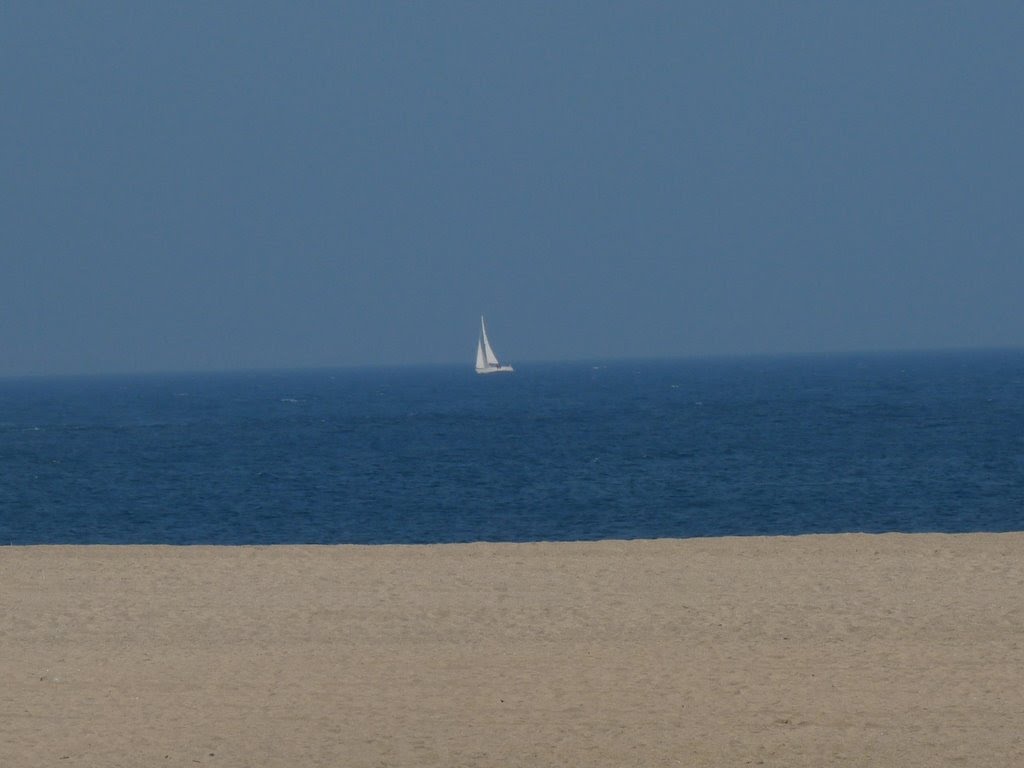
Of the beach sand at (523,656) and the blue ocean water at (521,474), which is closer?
the beach sand at (523,656)

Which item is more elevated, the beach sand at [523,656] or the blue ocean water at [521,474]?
the beach sand at [523,656]

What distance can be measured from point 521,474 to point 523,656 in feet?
133

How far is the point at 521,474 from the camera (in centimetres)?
5447

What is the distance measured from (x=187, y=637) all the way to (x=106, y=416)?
350 feet

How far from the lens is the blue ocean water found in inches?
1537

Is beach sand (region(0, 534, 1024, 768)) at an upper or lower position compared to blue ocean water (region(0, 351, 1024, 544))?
upper

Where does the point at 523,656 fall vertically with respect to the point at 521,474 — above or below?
above

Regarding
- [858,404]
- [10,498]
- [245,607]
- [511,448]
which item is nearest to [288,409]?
[858,404]

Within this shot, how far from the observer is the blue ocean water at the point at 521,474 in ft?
128

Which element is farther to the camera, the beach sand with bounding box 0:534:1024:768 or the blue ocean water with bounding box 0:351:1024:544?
the blue ocean water with bounding box 0:351:1024:544

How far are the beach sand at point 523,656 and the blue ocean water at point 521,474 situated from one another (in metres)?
16.5

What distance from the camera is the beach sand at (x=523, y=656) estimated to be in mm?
10758

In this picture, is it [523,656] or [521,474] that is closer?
[523,656]

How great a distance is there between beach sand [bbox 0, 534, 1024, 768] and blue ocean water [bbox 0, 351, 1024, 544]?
16549 millimetres
